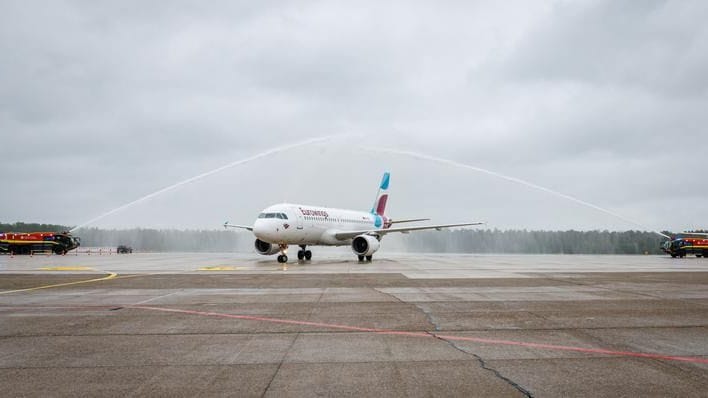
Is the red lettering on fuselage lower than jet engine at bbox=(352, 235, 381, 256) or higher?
higher

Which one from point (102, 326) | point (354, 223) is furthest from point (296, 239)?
point (102, 326)

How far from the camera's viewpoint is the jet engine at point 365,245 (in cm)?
4000

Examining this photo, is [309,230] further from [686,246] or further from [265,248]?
[686,246]

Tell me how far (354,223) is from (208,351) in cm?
3899

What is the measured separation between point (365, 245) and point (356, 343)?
31.8 metres

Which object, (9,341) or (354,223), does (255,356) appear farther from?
(354,223)

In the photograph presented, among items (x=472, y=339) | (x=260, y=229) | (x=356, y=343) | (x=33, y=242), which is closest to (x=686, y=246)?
(x=260, y=229)

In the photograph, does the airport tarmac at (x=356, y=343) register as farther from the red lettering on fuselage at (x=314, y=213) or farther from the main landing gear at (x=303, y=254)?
the main landing gear at (x=303, y=254)

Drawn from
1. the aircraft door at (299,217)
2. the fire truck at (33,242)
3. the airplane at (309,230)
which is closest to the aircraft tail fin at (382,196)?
the airplane at (309,230)

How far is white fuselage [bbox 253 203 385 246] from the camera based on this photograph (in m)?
35.1

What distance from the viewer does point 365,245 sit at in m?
40.2

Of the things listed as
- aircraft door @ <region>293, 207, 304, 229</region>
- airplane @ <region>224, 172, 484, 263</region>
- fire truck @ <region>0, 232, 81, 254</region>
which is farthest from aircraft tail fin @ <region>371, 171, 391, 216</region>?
fire truck @ <region>0, 232, 81, 254</region>

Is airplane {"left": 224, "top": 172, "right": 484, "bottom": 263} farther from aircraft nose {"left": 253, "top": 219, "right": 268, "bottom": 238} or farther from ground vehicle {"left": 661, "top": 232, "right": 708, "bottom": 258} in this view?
ground vehicle {"left": 661, "top": 232, "right": 708, "bottom": 258}

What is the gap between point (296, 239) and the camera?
3750 centimetres
